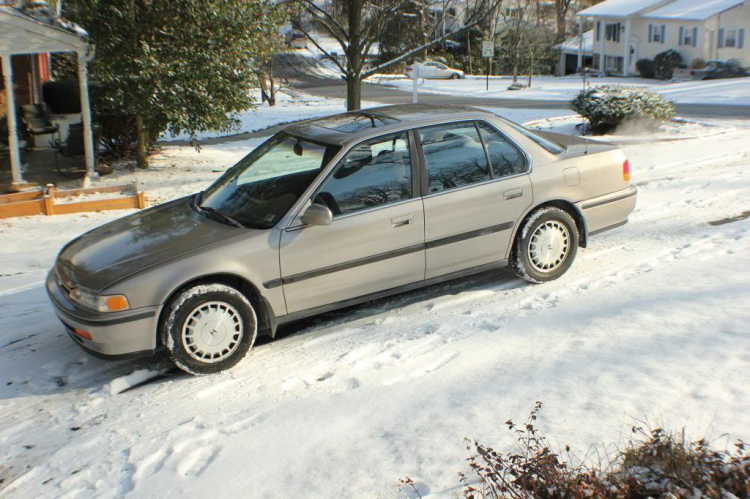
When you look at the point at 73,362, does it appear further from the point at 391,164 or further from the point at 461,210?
the point at 461,210

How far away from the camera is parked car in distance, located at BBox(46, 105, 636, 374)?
16.6 ft

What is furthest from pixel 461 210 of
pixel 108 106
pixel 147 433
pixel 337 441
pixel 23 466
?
pixel 108 106

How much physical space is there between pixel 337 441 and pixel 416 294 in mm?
2511

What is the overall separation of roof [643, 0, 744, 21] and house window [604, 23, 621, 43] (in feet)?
12.1

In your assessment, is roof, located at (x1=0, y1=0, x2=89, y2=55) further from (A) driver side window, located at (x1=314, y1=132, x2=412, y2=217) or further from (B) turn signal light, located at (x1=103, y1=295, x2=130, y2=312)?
(B) turn signal light, located at (x1=103, y1=295, x2=130, y2=312)

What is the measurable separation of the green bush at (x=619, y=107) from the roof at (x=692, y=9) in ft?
90.0

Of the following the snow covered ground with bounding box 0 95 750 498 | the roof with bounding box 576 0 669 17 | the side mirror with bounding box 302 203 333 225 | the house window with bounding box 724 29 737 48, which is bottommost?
the snow covered ground with bounding box 0 95 750 498

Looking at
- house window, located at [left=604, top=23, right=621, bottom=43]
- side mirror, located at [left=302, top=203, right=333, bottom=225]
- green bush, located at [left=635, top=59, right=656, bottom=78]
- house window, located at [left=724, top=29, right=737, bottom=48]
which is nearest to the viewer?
side mirror, located at [left=302, top=203, right=333, bottom=225]

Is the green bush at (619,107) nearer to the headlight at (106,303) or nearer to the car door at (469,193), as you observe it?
the car door at (469,193)

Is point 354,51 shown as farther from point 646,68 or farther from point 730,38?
point 646,68

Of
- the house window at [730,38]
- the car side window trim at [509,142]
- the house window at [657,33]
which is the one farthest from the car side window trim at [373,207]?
the house window at [657,33]

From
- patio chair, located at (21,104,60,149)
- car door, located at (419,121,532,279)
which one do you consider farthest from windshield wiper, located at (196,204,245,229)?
patio chair, located at (21,104,60,149)

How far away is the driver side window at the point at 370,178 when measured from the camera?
557cm

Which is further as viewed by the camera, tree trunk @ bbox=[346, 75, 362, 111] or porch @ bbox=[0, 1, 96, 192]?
tree trunk @ bbox=[346, 75, 362, 111]
